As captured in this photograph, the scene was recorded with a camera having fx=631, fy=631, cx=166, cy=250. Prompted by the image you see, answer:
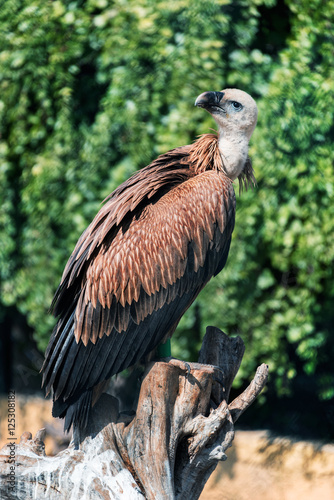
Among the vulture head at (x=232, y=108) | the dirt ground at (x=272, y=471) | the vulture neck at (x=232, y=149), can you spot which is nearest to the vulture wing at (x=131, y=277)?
the vulture neck at (x=232, y=149)

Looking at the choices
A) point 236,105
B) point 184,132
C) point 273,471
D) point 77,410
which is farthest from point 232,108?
point 273,471

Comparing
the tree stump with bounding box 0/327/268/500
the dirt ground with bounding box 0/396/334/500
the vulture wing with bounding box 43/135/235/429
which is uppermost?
the vulture wing with bounding box 43/135/235/429

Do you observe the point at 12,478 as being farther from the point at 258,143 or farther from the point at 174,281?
the point at 258,143

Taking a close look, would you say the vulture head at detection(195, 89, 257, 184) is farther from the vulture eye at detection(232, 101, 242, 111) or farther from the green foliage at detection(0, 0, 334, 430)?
the green foliage at detection(0, 0, 334, 430)

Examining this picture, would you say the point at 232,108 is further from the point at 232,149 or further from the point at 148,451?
the point at 148,451

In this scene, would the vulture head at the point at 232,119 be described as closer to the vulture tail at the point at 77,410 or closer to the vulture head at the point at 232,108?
the vulture head at the point at 232,108

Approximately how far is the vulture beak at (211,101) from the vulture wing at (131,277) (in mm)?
337

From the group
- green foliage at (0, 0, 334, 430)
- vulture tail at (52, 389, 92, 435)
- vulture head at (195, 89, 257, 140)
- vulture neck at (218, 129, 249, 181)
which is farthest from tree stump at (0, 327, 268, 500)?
green foliage at (0, 0, 334, 430)

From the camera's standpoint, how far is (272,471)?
508cm

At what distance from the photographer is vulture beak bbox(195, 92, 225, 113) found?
3.12 m

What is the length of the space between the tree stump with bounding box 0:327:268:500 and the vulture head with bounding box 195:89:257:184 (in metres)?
1.04

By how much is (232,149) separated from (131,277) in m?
0.83

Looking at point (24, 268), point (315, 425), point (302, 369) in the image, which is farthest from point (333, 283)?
point (24, 268)

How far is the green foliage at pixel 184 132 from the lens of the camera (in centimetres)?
441
